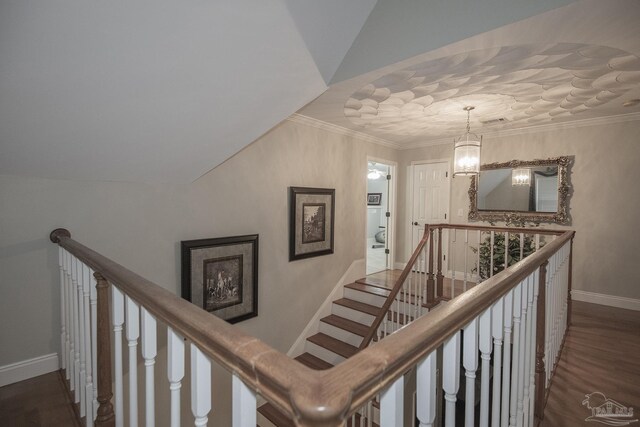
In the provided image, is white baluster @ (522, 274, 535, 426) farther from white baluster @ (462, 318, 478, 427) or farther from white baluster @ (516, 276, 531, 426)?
white baluster @ (462, 318, 478, 427)

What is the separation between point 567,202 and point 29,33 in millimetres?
5316

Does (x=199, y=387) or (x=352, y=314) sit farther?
(x=352, y=314)

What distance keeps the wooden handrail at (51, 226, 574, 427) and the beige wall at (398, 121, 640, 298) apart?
4292mm

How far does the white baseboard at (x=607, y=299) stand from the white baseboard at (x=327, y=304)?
2.84m

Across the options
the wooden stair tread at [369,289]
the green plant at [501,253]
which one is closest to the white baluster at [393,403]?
the green plant at [501,253]

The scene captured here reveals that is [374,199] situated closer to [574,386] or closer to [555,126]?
[555,126]

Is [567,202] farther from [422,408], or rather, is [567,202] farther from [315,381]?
[315,381]

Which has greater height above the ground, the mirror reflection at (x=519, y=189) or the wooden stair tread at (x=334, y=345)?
the mirror reflection at (x=519, y=189)

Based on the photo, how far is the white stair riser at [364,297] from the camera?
406cm

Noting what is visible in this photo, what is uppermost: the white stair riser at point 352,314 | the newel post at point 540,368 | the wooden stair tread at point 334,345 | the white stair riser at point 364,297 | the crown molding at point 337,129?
the crown molding at point 337,129

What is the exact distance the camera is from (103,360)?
121 cm

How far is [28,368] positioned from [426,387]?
2.61 meters

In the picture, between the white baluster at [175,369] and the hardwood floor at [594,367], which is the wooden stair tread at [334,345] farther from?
the white baluster at [175,369]

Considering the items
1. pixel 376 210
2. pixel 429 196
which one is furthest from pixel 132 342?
pixel 376 210
